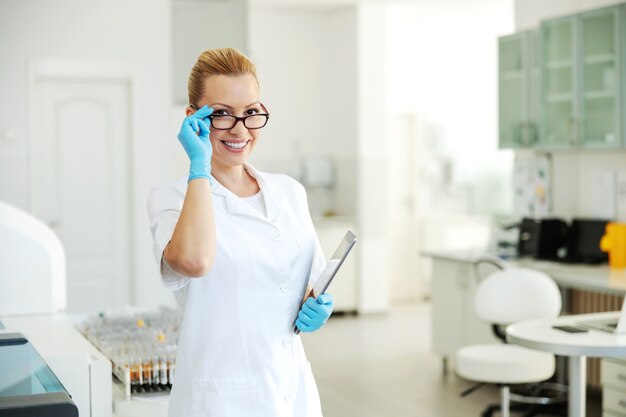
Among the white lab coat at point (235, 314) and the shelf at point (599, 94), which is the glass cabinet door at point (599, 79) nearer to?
the shelf at point (599, 94)

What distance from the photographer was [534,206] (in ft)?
20.3

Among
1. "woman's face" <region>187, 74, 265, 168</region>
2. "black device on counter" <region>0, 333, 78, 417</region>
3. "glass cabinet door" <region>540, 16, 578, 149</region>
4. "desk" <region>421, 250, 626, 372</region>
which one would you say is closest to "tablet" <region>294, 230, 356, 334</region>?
"woman's face" <region>187, 74, 265, 168</region>

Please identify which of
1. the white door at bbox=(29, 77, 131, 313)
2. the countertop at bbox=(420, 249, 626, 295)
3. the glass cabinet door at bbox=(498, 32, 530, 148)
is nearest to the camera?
the countertop at bbox=(420, 249, 626, 295)

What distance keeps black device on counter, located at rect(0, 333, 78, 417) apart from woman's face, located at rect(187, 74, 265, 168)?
0.59 m

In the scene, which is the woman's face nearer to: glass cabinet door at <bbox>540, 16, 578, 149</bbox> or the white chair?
the white chair

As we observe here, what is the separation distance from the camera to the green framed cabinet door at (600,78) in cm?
523

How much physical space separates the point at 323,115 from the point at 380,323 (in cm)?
222

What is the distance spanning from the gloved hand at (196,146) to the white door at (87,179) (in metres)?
4.51

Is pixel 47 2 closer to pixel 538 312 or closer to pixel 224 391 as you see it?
pixel 538 312

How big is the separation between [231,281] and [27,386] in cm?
47

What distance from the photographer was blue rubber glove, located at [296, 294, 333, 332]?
1.86 m

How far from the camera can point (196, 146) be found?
1752mm

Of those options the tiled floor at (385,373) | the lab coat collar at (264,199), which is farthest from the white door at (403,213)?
the lab coat collar at (264,199)

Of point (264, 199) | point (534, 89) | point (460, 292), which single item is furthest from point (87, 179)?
point (264, 199)
